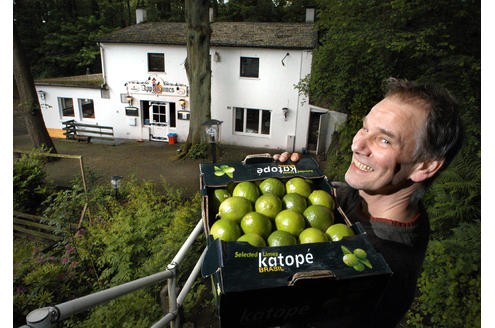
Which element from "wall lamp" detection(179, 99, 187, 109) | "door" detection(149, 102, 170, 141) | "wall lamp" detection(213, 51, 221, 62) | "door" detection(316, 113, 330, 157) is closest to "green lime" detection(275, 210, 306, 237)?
"door" detection(316, 113, 330, 157)

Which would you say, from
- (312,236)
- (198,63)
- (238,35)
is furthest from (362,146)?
(238,35)

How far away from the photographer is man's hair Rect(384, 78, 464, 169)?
69.8 inches

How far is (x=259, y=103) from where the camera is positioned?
16500mm

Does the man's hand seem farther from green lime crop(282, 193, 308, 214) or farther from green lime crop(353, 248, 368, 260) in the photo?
green lime crop(353, 248, 368, 260)

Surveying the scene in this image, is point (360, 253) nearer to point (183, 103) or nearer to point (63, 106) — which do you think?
point (183, 103)

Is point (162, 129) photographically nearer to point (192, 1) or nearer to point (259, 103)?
point (259, 103)

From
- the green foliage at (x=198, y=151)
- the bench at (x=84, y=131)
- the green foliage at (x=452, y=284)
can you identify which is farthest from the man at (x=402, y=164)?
the bench at (x=84, y=131)

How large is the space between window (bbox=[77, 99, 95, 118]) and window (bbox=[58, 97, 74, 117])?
2.72ft

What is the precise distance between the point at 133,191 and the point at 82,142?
12.7 m

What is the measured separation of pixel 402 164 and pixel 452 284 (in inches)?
116

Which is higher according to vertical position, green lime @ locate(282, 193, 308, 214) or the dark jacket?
green lime @ locate(282, 193, 308, 214)

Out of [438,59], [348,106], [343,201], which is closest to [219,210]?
[343,201]

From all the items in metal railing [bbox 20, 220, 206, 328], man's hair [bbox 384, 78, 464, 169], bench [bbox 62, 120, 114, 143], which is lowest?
bench [bbox 62, 120, 114, 143]

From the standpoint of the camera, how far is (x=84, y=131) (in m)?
18.0
